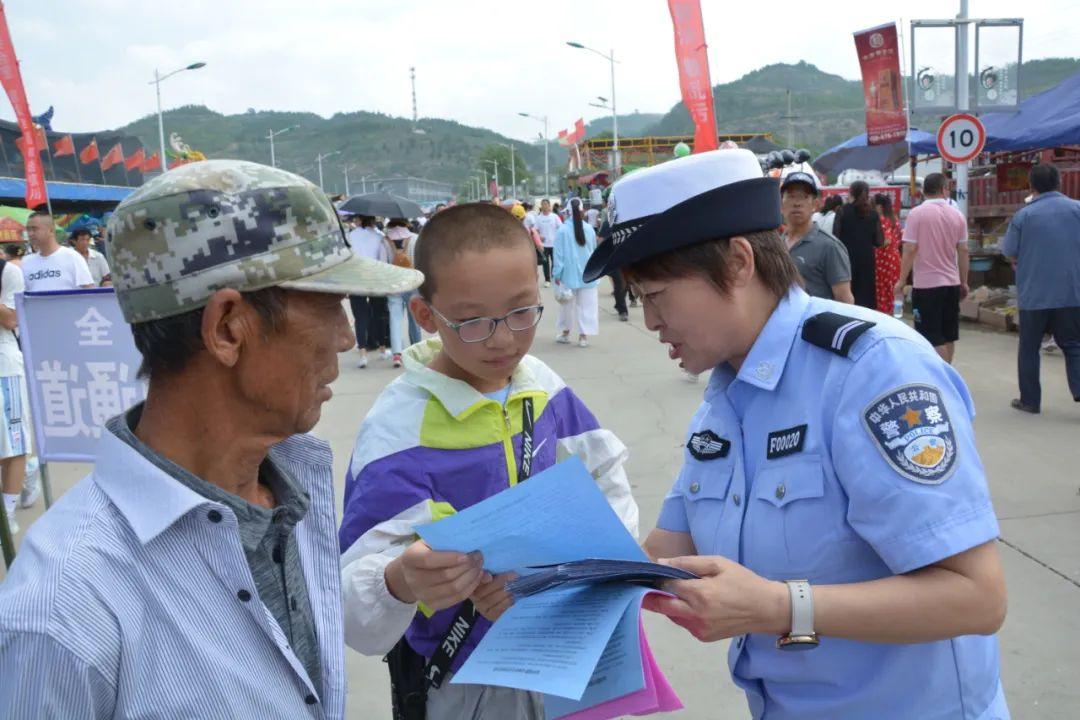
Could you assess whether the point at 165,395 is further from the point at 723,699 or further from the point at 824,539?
the point at 723,699

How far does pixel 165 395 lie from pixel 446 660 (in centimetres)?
93

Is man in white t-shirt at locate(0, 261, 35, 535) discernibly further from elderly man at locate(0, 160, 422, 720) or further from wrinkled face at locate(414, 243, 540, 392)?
elderly man at locate(0, 160, 422, 720)

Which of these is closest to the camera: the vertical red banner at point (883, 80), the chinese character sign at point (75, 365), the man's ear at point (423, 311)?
the man's ear at point (423, 311)

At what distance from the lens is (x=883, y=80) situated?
36.9ft

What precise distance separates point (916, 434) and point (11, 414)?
5.13m

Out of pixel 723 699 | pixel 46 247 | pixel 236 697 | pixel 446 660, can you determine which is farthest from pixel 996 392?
pixel 46 247

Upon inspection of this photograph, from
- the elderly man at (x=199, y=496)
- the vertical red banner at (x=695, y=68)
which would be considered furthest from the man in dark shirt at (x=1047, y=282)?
the elderly man at (x=199, y=496)

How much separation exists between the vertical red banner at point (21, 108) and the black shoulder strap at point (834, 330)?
6684mm

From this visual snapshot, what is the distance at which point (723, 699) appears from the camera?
3.03 metres

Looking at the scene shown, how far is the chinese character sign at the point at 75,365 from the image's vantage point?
368 centimetres

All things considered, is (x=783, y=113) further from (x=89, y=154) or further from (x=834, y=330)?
(x=834, y=330)

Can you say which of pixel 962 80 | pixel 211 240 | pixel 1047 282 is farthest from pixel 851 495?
pixel 962 80

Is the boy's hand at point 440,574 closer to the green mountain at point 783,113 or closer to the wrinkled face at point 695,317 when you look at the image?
the wrinkled face at point 695,317

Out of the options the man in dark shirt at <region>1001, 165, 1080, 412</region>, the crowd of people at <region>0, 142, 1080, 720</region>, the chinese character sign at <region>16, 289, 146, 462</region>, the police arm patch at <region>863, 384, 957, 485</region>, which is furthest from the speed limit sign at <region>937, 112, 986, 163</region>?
the police arm patch at <region>863, 384, 957, 485</region>
